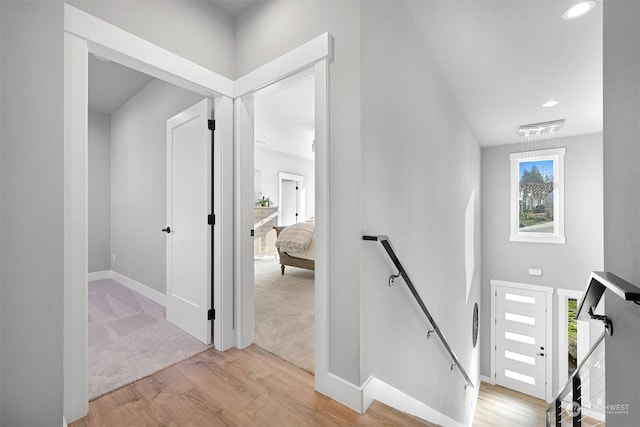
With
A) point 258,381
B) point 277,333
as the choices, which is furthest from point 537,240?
point 258,381

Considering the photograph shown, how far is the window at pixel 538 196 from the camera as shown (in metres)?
5.50

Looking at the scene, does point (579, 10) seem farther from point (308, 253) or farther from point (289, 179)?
point (289, 179)

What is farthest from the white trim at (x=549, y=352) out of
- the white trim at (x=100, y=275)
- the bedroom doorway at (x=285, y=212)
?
the white trim at (x=100, y=275)

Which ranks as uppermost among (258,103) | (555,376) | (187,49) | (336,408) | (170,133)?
(258,103)

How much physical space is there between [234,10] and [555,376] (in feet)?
25.6

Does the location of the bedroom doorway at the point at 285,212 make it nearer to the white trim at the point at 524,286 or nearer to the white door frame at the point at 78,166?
the white door frame at the point at 78,166

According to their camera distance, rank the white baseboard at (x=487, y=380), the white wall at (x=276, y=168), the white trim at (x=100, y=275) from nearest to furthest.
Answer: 1. the white trim at (x=100, y=275)
2. the white baseboard at (x=487, y=380)
3. the white wall at (x=276, y=168)

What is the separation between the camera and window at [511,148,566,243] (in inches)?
217

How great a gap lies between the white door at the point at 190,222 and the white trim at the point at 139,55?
21cm

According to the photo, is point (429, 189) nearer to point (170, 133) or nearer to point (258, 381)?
point (258, 381)

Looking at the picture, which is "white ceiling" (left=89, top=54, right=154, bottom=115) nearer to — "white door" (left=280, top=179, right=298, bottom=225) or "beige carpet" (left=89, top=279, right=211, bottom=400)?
"beige carpet" (left=89, top=279, right=211, bottom=400)

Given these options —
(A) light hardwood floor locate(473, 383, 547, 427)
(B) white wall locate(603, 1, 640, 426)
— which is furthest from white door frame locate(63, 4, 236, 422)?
(A) light hardwood floor locate(473, 383, 547, 427)

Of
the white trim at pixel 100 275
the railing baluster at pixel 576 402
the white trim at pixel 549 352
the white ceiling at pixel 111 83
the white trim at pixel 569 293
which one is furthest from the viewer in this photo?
the white trim at pixel 549 352

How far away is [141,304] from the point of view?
324 centimetres
